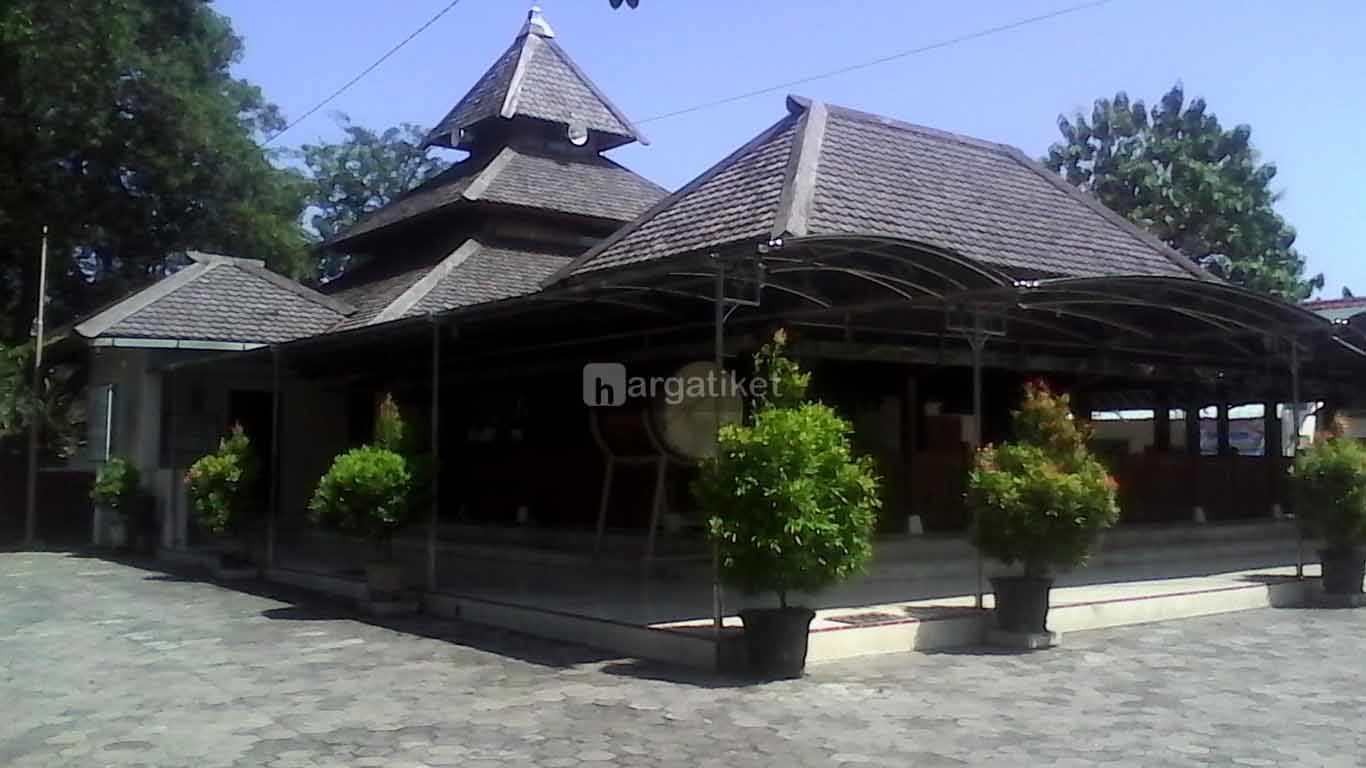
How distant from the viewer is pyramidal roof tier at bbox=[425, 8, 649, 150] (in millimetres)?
21750

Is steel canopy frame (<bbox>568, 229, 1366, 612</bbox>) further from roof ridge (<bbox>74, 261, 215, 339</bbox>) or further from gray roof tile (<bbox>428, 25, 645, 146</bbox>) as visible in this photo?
gray roof tile (<bbox>428, 25, 645, 146</bbox>)

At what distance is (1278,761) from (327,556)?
40.7 ft

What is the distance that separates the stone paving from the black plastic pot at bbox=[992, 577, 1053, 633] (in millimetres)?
369

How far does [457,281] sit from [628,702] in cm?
1136

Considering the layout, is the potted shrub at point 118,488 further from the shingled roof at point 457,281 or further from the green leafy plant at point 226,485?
the green leafy plant at point 226,485

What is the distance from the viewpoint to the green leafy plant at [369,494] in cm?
1098

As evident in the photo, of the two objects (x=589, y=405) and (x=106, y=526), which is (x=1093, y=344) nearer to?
(x=589, y=405)

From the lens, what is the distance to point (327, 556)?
15.9 metres

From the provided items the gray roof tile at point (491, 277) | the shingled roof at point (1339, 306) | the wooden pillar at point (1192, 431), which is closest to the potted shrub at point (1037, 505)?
the gray roof tile at point (491, 277)

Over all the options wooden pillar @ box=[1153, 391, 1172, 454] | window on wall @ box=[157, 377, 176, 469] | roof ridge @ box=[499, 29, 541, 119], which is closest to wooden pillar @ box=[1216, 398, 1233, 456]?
wooden pillar @ box=[1153, 391, 1172, 454]

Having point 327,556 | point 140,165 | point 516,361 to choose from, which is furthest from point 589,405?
point 140,165

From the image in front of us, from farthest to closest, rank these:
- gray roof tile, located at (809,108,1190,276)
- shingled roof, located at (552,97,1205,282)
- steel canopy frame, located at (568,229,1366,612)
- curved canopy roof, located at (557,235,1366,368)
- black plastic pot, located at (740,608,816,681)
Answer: gray roof tile, located at (809,108,1190,276), shingled roof, located at (552,97,1205,282), curved canopy roof, located at (557,235,1366,368), steel canopy frame, located at (568,229,1366,612), black plastic pot, located at (740,608,816,681)

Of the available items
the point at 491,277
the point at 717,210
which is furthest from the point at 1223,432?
the point at 491,277

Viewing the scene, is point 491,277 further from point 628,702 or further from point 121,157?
point 628,702
